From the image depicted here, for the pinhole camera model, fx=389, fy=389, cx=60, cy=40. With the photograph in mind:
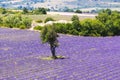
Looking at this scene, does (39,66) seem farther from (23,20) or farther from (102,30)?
(23,20)

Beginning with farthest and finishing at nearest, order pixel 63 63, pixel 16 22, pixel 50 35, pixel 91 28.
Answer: pixel 16 22 < pixel 91 28 < pixel 50 35 < pixel 63 63

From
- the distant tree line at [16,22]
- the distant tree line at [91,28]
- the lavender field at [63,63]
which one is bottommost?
the distant tree line at [16,22]

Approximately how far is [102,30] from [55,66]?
2997 cm

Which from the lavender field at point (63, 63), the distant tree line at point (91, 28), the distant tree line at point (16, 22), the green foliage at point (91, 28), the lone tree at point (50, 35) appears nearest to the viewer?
the lavender field at point (63, 63)

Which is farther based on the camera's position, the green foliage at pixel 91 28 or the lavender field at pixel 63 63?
the green foliage at pixel 91 28

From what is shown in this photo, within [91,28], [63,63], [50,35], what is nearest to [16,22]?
[91,28]

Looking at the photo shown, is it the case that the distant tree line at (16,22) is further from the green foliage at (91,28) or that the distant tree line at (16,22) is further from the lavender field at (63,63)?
the lavender field at (63,63)

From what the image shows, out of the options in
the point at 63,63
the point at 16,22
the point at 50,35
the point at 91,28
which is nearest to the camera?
the point at 63,63

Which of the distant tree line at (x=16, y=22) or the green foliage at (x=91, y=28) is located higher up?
the green foliage at (x=91, y=28)

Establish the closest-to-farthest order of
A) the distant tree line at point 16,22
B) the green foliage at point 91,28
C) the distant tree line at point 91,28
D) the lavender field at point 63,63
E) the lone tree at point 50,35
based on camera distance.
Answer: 1. the lavender field at point 63,63
2. the lone tree at point 50,35
3. the green foliage at point 91,28
4. the distant tree line at point 91,28
5. the distant tree line at point 16,22

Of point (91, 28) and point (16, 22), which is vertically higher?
point (91, 28)

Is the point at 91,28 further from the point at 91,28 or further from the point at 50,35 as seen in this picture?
the point at 50,35

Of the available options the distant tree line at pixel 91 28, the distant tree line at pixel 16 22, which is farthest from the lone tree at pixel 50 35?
the distant tree line at pixel 16 22

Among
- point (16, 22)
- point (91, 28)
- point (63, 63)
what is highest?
point (63, 63)
